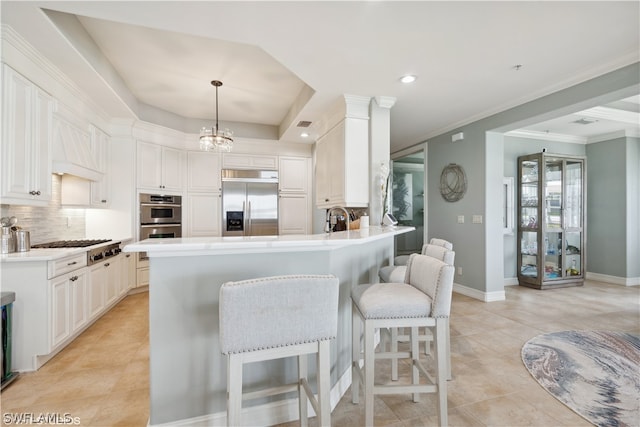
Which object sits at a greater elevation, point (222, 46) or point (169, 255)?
point (222, 46)

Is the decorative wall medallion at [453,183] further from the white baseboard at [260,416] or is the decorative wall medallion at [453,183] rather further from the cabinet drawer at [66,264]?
the cabinet drawer at [66,264]

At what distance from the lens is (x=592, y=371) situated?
7.42 feet

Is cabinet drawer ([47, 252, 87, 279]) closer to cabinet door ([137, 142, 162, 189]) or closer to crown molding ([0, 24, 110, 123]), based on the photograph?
crown molding ([0, 24, 110, 123])

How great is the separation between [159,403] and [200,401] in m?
0.20

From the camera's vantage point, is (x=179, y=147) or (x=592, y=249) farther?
(x=592, y=249)

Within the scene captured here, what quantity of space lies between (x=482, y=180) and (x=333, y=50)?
2835mm

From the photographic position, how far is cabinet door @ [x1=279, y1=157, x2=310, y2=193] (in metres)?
5.37

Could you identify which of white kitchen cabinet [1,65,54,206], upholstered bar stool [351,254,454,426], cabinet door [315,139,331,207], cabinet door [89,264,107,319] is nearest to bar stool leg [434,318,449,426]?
upholstered bar stool [351,254,454,426]

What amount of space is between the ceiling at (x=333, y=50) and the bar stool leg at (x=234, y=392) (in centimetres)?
205

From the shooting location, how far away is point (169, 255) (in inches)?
59.1

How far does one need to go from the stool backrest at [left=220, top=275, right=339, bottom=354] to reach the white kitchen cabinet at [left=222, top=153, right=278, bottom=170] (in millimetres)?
4245

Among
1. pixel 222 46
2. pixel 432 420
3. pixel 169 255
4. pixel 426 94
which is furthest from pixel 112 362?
pixel 426 94

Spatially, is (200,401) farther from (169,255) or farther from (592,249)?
(592,249)

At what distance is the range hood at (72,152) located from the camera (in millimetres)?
2836
